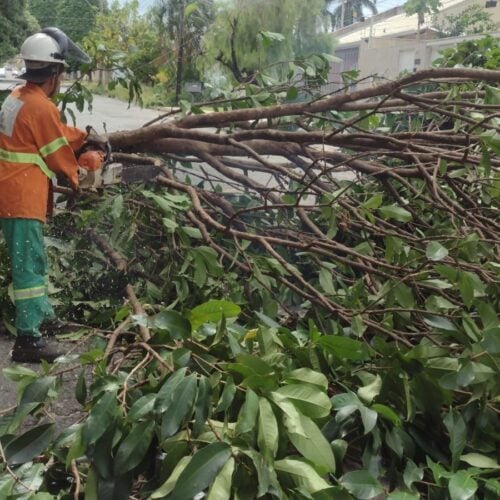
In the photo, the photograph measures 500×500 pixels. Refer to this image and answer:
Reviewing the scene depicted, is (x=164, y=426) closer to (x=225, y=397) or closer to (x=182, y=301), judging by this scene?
(x=225, y=397)

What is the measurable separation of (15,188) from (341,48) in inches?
1324

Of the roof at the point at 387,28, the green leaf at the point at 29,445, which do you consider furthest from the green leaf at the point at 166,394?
the roof at the point at 387,28

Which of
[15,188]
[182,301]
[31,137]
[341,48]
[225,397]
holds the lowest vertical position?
[182,301]

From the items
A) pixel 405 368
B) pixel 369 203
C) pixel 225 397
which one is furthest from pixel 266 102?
pixel 225 397

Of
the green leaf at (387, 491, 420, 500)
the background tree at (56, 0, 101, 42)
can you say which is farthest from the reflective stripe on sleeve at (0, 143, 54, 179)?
the background tree at (56, 0, 101, 42)

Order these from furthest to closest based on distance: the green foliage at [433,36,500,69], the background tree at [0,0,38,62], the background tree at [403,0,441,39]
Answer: the background tree at [403,0,441,39]
the background tree at [0,0,38,62]
the green foliage at [433,36,500,69]

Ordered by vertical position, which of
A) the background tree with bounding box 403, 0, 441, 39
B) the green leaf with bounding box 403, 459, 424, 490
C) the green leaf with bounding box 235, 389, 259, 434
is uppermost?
the background tree with bounding box 403, 0, 441, 39

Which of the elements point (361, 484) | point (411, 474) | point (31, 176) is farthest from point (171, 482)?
point (31, 176)

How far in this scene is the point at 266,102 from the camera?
3.87 meters

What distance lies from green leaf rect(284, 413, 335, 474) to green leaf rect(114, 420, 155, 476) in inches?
13.5

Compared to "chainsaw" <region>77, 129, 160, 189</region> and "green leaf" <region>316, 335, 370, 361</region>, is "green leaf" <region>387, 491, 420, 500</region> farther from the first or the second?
"chainsaw" <region>77, 129, 160, 189</region>

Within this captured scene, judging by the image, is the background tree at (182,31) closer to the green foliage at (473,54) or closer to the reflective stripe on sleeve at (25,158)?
the reflective stripe on sleeve at (25,158)

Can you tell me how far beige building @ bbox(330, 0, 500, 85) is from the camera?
2445cm

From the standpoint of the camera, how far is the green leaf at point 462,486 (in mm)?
1611
